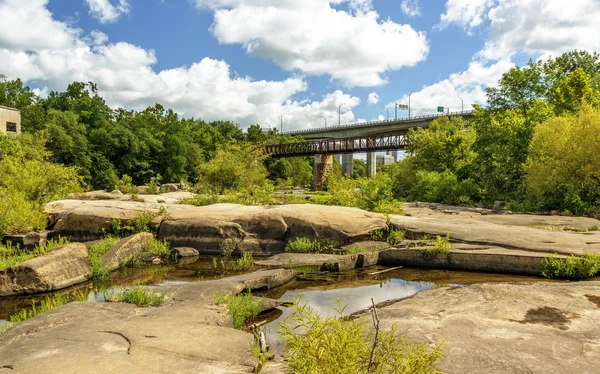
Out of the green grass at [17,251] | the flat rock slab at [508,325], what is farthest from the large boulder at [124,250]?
the flat rock slab at [508,325]

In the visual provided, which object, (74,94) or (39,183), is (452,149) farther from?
(74,94)

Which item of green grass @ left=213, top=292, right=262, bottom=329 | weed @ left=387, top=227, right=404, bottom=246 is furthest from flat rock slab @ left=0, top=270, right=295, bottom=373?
weed @ left=387, top=227, right=404, bottom=246

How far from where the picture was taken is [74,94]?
224 feet

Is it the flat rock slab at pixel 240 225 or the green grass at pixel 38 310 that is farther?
the flat rock slab at pixel 240 225

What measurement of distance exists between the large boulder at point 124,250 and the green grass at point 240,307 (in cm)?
535

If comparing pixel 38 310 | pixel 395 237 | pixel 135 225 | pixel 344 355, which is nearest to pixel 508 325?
pixel 344 355

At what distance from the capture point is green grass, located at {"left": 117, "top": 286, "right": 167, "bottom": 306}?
24.5ft

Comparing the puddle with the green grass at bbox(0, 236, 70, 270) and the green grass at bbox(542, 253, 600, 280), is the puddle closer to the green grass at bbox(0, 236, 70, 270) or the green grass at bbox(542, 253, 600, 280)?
the green grass at bbox(542, 253, 600, 280)

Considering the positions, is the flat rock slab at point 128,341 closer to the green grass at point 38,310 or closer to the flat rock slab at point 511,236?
the green grass at point 38,310

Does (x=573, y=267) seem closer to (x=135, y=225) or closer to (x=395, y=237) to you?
(x=395, y=237)

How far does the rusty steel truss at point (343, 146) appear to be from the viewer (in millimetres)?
62091

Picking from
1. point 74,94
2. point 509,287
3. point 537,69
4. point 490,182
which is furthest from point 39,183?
point 74,94

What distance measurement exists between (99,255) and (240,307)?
669cm

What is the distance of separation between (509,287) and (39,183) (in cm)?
1654
